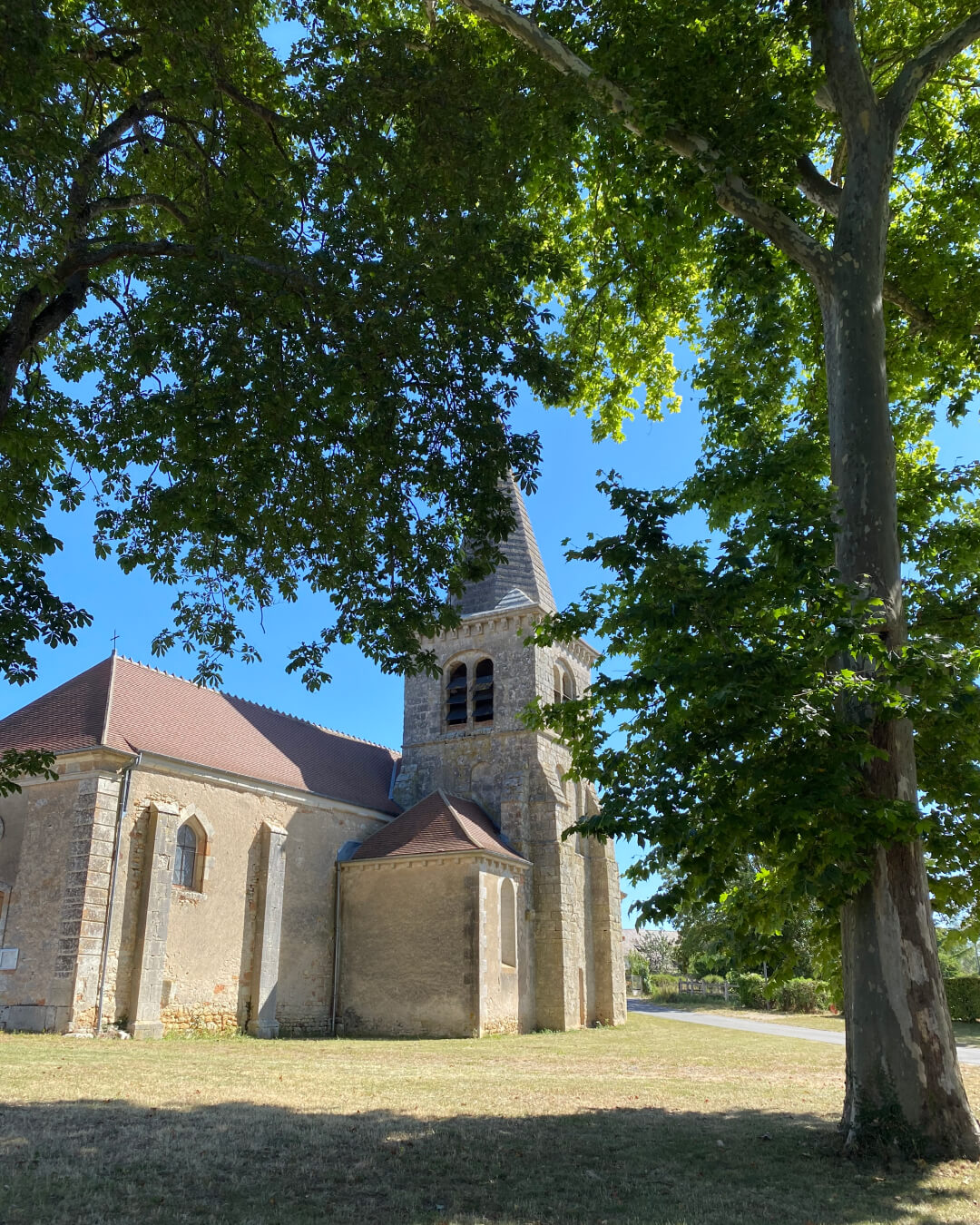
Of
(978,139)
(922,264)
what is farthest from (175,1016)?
(978,139)

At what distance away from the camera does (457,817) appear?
75.5 ft

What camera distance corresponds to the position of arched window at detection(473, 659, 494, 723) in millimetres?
27141

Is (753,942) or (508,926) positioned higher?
(508,926)

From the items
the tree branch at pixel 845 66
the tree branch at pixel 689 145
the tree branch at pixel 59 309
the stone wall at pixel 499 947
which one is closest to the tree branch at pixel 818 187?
the tree branch at pixel 845 66

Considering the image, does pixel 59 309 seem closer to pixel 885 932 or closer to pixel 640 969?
pixel 885 932

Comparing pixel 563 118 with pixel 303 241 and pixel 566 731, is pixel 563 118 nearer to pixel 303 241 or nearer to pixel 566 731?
pixel 303 241

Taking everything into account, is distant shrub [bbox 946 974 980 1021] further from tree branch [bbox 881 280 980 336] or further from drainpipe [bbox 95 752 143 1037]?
drainpipe [bbox 95 752 143 1037]

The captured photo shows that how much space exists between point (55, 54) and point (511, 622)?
21724 millimetres

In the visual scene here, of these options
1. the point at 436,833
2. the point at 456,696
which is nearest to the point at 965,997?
the point at 436,833

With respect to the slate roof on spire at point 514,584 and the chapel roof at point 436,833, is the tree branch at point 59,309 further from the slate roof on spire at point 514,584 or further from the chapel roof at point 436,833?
the slate roof on spire at point 514,584

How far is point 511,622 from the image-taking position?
27.4m

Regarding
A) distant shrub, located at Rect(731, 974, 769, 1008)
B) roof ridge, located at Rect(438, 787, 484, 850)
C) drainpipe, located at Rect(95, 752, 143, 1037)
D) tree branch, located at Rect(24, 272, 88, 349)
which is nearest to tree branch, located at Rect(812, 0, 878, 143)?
tree branch, located at Rect(24, 272, 88, 349)

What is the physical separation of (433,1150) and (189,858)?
14.5m

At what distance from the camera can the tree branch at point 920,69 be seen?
31.1 feet
